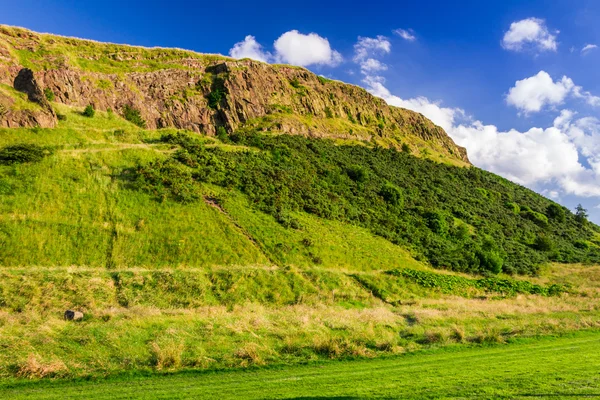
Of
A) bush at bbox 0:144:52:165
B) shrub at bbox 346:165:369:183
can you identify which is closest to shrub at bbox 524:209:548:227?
shrub at bbox 346:165:369:183

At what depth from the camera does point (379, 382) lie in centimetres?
919

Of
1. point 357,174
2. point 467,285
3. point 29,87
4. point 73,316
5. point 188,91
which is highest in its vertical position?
point 188,91

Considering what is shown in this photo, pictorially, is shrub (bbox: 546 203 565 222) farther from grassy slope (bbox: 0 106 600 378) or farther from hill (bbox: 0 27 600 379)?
grassy slope (bbox: 0 106 600 378)

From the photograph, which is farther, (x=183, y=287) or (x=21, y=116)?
(x=21, y=116)

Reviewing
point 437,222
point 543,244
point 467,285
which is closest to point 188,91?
point 437,222

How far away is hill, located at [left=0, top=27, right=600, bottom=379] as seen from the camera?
1441cm

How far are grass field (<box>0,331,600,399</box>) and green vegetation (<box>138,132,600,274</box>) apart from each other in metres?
28.2

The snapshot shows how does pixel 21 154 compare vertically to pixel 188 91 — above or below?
below

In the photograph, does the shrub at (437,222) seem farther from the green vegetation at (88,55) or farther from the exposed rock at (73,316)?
the green vegetation at (88,55)

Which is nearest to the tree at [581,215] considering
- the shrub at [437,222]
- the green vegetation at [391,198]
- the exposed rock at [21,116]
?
the green vegetation at [391,198]

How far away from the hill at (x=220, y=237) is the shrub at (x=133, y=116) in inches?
12.6

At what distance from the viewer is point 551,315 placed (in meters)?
21.3

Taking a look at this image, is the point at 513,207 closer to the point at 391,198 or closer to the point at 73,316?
the point at 391,198

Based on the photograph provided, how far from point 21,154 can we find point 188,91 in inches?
1878
